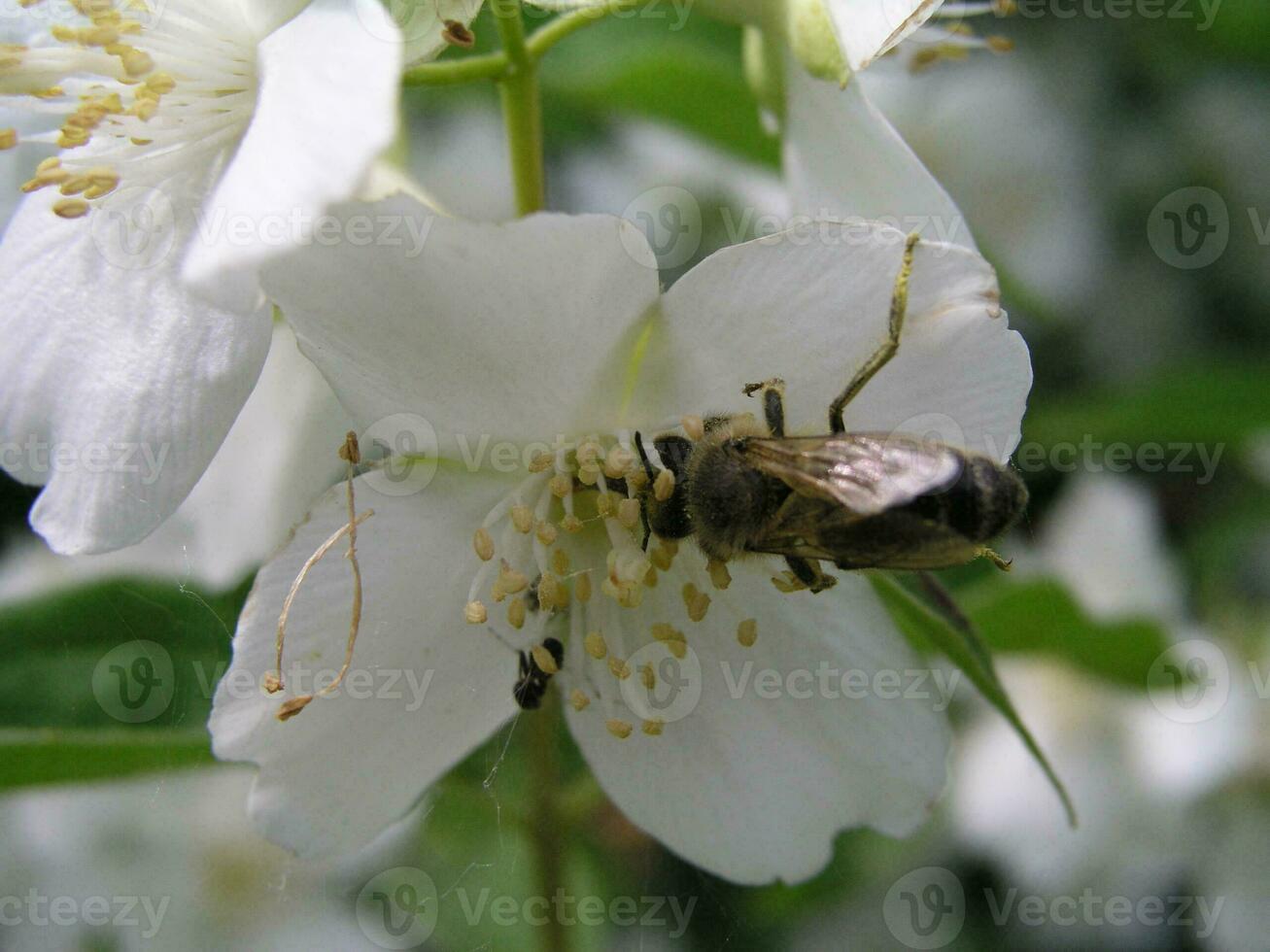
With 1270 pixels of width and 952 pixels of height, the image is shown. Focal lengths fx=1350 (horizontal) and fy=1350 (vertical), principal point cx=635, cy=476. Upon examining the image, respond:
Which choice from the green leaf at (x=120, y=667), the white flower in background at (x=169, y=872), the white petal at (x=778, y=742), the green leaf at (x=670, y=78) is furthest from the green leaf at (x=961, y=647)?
the white flower in background at (x=169, y=872)

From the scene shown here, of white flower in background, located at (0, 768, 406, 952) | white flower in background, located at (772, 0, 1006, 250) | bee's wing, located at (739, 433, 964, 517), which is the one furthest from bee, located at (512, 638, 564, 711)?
white flower in background, located at (0, 768, 406, 952)

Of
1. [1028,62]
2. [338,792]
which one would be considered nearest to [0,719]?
[338,792]

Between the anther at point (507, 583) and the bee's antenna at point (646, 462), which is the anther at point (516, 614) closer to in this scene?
the anther at point (507, 583)

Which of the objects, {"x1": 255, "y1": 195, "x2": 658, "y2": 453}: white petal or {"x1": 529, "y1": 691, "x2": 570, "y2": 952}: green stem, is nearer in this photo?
{"x1": 255, "y1": 195, "x2": 658, "y2": 453}: white petal

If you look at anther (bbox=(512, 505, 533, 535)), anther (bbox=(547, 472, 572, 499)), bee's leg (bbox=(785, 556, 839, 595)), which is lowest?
bee's leg (bbox=(785, 556, 839, 595))

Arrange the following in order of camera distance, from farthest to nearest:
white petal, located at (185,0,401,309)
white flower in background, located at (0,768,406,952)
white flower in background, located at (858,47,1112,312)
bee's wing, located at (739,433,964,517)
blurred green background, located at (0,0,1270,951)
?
white flower in background, located at (858,47,1112,312)
white flower in background, located at (0,768,406,952)
blurred green background, located at (0,0,1270,951)
bee's wing, located at (739,433,964,517)
white petal, located at (185,0,401,309)

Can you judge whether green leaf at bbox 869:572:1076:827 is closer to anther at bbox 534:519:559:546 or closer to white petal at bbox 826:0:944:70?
anther at bbox 534:519:559:546
